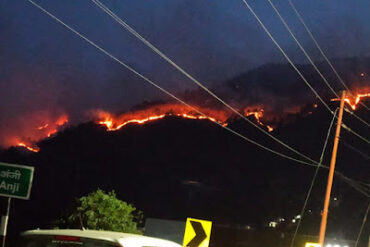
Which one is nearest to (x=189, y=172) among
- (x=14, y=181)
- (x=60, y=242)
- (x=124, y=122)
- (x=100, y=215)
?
(x=124, y=122)

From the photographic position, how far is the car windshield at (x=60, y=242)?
4891 mm

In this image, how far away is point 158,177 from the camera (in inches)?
3351

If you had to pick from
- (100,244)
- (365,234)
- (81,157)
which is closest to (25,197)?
(100,244)

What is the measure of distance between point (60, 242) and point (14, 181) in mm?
2314

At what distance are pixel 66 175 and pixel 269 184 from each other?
29.4 metres

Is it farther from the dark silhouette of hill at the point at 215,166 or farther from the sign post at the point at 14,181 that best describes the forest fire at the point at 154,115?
the sign post at the point at 14,181

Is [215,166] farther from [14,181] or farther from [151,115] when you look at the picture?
[14,181]

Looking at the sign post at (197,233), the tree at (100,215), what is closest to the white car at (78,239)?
the sign post at (197,233)

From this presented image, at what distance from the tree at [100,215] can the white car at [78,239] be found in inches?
459

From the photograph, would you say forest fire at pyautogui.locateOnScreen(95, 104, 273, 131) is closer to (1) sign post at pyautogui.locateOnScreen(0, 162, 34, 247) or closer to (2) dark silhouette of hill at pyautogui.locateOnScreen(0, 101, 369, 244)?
(2) dark silhouette of hill at pyautogui.locateOnScreen(0, 101, 369, 244)

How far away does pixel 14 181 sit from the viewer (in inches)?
279

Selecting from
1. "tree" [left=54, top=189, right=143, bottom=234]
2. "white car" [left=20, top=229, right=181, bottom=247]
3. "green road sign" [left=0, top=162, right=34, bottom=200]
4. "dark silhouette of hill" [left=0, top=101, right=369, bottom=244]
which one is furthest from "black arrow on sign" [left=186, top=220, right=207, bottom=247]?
"dark silhouette of hill" [left=0, top=101, right=369, bottom=244]

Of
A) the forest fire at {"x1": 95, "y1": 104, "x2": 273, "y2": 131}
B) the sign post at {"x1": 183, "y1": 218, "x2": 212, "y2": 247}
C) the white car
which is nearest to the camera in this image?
the white car

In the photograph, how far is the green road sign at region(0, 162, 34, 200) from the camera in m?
7.07
